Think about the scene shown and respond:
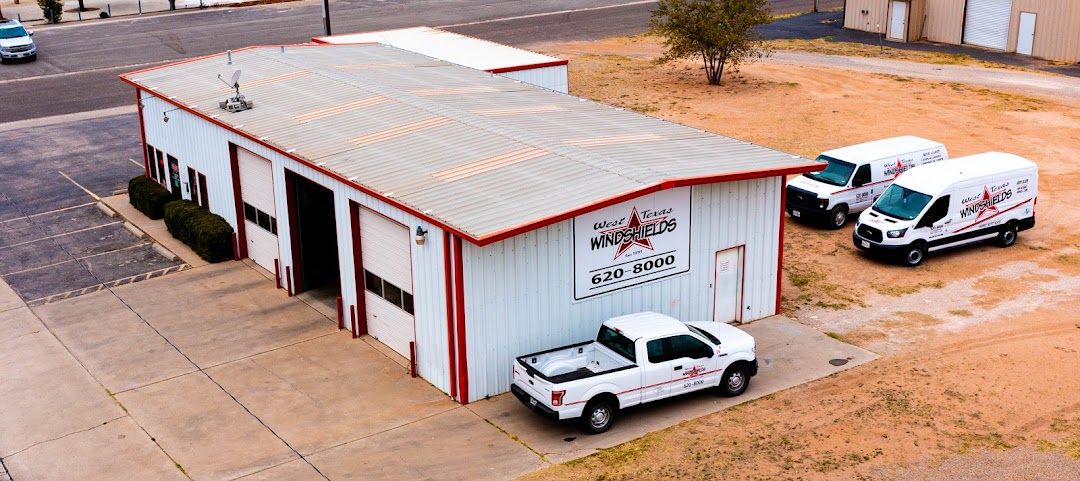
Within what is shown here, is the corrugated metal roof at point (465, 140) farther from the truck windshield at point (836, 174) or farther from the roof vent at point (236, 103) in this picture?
the truck windshield at point (836, 174)

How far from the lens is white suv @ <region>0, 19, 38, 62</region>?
179ft

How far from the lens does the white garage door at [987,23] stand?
51.9 meters

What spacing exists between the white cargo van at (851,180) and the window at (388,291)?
42.8ft

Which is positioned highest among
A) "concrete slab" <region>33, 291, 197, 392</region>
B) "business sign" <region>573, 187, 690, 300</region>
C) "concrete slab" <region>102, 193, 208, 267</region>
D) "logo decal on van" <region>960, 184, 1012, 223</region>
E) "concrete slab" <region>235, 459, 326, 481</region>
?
"business sign" <region>573, 187, 690, 300</region>

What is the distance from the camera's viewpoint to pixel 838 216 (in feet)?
98.8

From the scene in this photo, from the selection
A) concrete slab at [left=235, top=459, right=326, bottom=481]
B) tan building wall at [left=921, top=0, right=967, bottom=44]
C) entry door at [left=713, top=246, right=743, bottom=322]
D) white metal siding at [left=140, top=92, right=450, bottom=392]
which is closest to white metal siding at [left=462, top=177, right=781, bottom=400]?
entry door at [left=713, top=246, right=743, bottom=322]

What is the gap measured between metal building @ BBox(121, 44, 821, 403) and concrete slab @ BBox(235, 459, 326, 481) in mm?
3398

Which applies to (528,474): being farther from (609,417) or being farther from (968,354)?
(968,354)

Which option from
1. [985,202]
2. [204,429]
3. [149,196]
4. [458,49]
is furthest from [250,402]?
[458,49]

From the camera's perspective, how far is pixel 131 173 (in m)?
37.5

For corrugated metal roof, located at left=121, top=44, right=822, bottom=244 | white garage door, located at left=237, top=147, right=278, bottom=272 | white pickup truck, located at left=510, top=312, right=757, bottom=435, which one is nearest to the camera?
white pickup truck, located at left=510, top=312, right=757, bottom=435

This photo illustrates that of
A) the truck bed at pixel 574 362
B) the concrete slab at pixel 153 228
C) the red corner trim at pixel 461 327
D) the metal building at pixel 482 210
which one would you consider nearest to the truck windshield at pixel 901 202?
the metal building at pixel 482 210

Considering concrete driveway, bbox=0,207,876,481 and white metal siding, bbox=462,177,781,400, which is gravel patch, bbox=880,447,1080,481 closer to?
concrete driveway, bbox=0,207,876,481

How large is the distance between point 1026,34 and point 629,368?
40.5 metres
